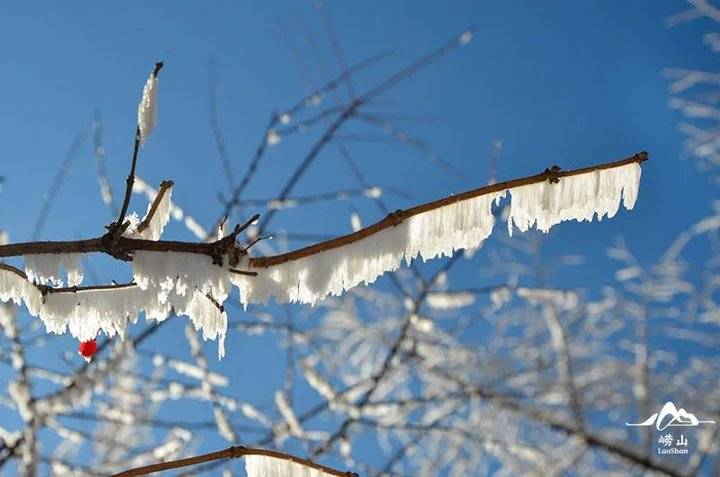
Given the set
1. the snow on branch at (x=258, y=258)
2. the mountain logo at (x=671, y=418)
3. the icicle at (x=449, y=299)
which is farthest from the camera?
the mountain logo at (x=671, y=418)

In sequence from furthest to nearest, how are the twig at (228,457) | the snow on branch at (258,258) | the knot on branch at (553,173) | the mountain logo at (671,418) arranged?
the mountain logo at (671,418) < the knot on branch at (553,173) < the snow on branch at (258,258) < the twig at (228,457)

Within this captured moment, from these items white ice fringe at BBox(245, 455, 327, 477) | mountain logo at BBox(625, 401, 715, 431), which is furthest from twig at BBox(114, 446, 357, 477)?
mountain logo at BBox(625, 401, 715, 431)

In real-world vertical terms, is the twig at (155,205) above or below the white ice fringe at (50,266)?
above

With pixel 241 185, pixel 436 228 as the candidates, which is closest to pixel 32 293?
pixel 436 228

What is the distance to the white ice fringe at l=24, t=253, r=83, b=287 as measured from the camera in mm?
1411

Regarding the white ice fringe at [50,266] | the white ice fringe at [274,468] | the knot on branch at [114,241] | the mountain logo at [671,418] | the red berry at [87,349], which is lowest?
the mountain logo at [671,418]

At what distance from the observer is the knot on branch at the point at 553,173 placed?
1.48 metres

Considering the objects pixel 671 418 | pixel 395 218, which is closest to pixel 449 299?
pixel 671 418

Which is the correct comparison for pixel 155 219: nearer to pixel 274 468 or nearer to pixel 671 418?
pixel 274 468

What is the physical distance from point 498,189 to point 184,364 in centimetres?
336

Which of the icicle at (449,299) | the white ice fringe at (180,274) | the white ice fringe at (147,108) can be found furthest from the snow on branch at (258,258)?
the icicle at (449,299)

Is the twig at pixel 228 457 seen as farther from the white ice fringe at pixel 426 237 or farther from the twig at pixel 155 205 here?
the twig at pixel 155 205

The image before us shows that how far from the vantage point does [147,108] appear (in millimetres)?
1271

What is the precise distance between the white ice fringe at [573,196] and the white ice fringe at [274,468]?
71 cm
